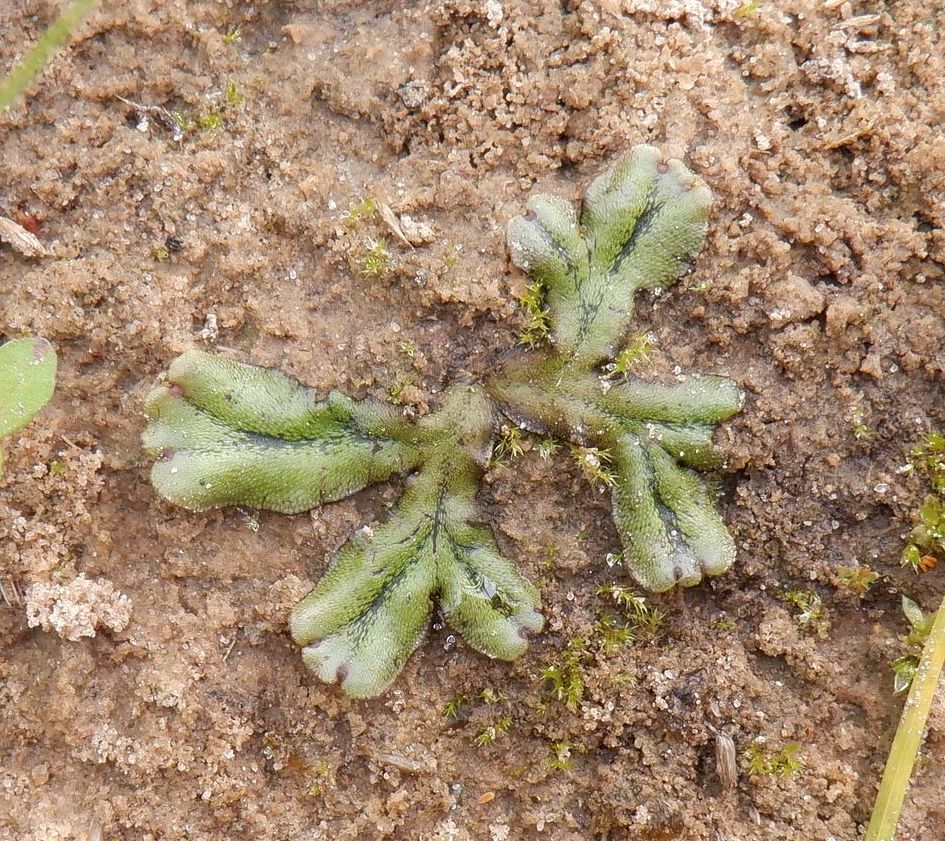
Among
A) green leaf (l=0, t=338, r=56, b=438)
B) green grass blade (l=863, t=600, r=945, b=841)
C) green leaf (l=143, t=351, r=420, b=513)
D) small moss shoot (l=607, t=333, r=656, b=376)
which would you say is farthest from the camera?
small moss shoot (l=607, t=333, r=656, b=376)

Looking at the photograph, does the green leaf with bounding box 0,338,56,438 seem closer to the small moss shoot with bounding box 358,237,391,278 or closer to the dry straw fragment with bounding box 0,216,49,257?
the dry straw fragment with bounding box 0,216,49,257

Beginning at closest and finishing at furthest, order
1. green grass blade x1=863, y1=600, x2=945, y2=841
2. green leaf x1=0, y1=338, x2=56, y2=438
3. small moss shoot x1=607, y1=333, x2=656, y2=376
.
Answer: green leaf x1=0, y1=338, x2=56, y2=438 → green grass blade x1=863, y1=600, x2=945, y2=841 → small moss shoot x1=607, y1=333, x2=656, y2=376

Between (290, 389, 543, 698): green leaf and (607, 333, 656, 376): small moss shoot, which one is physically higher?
(607, 333, 656, 376): small moss shoot

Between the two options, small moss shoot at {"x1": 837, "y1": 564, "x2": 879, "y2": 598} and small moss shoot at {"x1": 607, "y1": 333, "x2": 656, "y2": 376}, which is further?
small moss shoot at {"x1": 607, "y1": 333, "x2": 656, "y2": 376}

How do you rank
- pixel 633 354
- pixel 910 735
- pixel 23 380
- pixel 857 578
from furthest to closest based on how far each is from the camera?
pixel 633 354 → pixel 857 578 → pixel 910 735 → pixel 23 380

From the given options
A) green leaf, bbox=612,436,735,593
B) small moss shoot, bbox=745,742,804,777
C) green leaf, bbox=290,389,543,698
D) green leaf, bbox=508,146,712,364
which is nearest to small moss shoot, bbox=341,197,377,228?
green leaf, bbox=508,146,712,364

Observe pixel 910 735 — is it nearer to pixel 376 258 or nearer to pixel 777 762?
pixel 777 762

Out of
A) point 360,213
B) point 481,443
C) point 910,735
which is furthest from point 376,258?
point 910,735

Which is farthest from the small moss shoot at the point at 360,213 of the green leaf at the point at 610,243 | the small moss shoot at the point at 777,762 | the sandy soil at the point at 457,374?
the small moss shoot at the point at 777,762

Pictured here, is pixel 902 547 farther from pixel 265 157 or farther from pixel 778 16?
pixel 265 157
